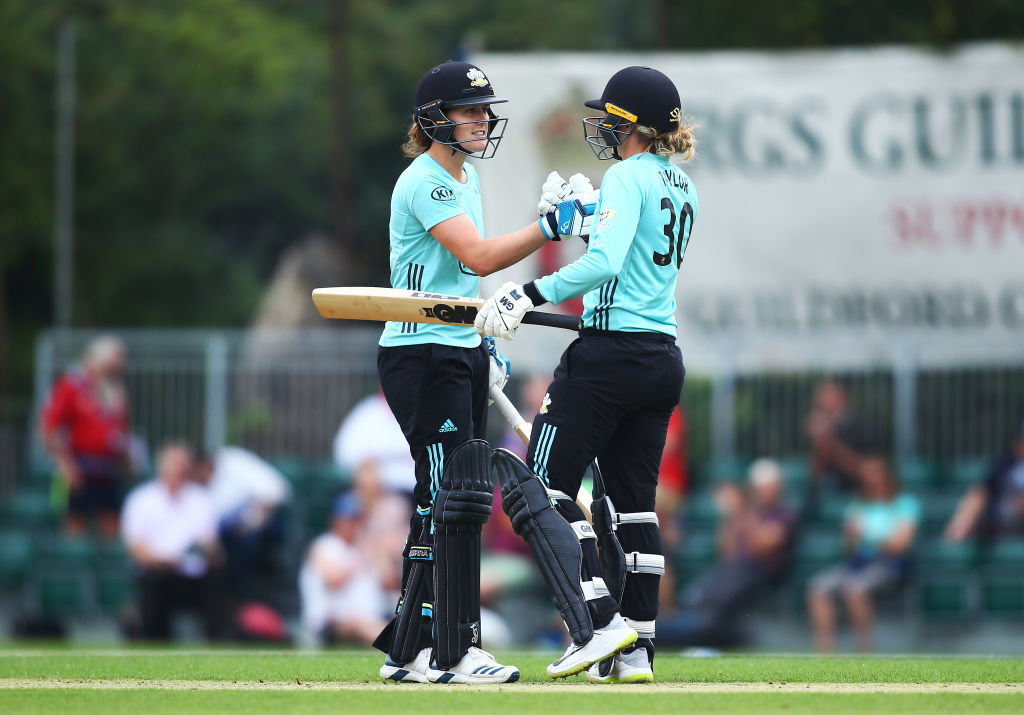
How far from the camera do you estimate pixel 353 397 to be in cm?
1388

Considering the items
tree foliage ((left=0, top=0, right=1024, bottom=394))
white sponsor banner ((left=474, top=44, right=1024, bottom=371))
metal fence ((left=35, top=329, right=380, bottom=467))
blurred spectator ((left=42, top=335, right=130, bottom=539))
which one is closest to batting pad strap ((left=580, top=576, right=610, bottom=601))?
white sponsor banner ((left=474, top=44, right=1024, bottom=371))

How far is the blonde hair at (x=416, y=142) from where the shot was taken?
5.99 m

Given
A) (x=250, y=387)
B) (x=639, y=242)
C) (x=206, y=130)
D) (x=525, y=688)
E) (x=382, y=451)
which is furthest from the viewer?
(x=206, y=130)

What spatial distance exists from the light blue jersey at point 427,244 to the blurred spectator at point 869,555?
594cm

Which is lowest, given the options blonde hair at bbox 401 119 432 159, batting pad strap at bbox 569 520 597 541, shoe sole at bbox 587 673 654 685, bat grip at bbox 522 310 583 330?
shoe sole at bbox 587 673 654 685

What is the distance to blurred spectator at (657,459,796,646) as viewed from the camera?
10891 millimetres

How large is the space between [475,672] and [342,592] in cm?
553

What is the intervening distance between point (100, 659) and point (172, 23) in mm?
20701

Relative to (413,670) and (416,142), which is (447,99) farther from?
(413,670)

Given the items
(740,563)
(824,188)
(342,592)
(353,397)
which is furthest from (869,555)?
(353,397)

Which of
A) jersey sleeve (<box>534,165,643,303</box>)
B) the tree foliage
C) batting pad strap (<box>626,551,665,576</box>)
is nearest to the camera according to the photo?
jersey sleeve (<box>534,165,643,303</box>)

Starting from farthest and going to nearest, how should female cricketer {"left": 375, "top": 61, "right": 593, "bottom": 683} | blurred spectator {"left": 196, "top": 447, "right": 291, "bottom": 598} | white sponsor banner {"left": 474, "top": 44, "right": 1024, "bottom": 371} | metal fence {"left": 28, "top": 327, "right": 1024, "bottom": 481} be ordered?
white sponsor banner {"left": 474, "top": 44, "right": 1024, "bottom": 371} → metal fence {"left": 28, "top": 327, "right": 1024, "bottom": 481} → blurred spectator {"left": 196, "top": 447, "right": 291, "bottom": 598} → female cricketer {"left": 375, "top": 61, "right": 593, "bottom": 683}

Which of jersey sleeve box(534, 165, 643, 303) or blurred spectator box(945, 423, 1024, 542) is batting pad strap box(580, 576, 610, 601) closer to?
jersey sleeve box(534, 165, 643, 303)

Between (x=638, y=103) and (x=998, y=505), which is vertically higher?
(x=638, y=103)
